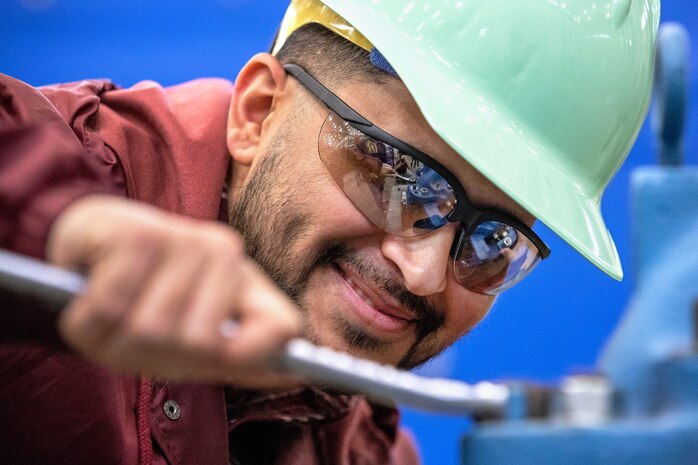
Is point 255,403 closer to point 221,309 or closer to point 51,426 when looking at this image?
point 51,426

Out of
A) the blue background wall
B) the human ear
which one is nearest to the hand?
the human ear

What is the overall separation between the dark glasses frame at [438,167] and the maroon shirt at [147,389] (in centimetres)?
12

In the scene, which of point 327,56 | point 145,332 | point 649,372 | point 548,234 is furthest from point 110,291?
point 548,234

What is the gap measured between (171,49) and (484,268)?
93 cm

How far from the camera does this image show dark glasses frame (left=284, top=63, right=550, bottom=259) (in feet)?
2.42

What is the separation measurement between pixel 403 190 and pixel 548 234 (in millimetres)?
818

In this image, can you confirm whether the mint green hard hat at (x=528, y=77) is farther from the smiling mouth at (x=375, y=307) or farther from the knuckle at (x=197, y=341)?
the knuckle at (x=197, y=341)

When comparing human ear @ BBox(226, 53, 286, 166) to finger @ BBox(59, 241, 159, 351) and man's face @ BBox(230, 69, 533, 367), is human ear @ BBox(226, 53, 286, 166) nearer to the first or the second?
man's face @ BBox(230, 69, 533, 367)

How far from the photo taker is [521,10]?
29.0 inches

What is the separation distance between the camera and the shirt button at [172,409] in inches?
30.2

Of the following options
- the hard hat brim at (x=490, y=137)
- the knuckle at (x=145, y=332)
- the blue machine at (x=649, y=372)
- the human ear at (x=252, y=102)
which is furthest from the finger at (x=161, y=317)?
the human ear at (x=252, y=102)

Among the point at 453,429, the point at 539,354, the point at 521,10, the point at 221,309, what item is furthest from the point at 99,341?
the point at 453,429

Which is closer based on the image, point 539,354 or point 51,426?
point 51,426

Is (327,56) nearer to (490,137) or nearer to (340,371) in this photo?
(490,137)
